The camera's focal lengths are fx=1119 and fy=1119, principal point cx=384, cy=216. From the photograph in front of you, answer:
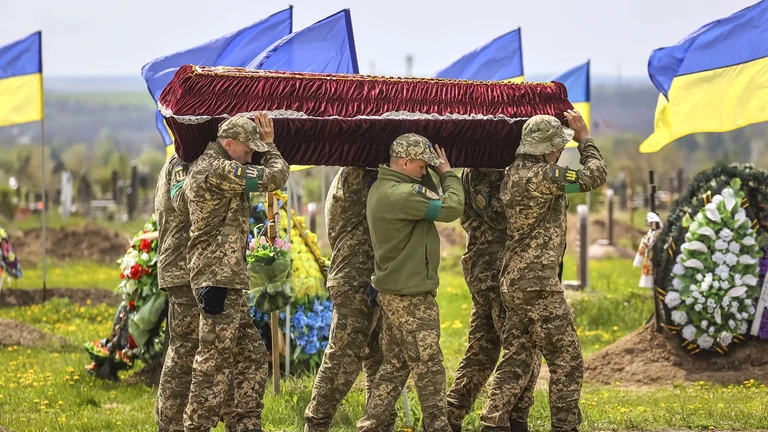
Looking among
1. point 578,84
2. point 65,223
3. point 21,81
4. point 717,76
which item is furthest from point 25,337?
point 65,223

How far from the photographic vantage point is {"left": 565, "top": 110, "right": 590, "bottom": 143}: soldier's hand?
7.08m

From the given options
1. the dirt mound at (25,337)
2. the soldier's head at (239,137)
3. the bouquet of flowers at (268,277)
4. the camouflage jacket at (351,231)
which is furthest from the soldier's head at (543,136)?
the dirt mound at (25,337)

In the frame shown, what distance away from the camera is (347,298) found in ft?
23.2

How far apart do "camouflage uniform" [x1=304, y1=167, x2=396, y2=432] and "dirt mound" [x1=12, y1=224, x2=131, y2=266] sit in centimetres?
1626

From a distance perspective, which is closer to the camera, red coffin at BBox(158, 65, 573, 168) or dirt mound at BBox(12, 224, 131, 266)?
red coffin at BBox(158, 65, 573, 168)

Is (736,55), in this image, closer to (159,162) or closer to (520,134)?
(520,134)

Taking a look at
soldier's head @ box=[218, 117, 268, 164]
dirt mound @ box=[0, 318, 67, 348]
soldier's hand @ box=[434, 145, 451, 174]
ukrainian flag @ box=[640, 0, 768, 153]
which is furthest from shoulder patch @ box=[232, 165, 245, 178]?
dirt mound @ box=[0, 318, 67, 348]

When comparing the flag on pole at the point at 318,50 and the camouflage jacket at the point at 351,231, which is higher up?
the flag on pole at the point at 318,50

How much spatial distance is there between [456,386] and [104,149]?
7281cm

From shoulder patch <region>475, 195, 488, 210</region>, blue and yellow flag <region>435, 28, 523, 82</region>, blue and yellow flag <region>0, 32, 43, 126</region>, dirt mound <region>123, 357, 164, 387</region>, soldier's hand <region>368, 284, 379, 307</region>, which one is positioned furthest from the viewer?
blue and yellow flag <region>0, 32, 43, 126</region>

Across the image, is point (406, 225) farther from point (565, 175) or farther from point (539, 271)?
point (565, 175)

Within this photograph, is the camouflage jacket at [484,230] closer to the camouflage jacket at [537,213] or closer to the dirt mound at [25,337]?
the camouflage jacket at [537,213]

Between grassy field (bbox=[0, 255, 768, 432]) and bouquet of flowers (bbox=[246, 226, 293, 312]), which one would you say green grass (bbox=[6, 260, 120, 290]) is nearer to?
grassy field (bbox=[0, 255, 768, 432])

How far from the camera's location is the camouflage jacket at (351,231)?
7.09 metres
